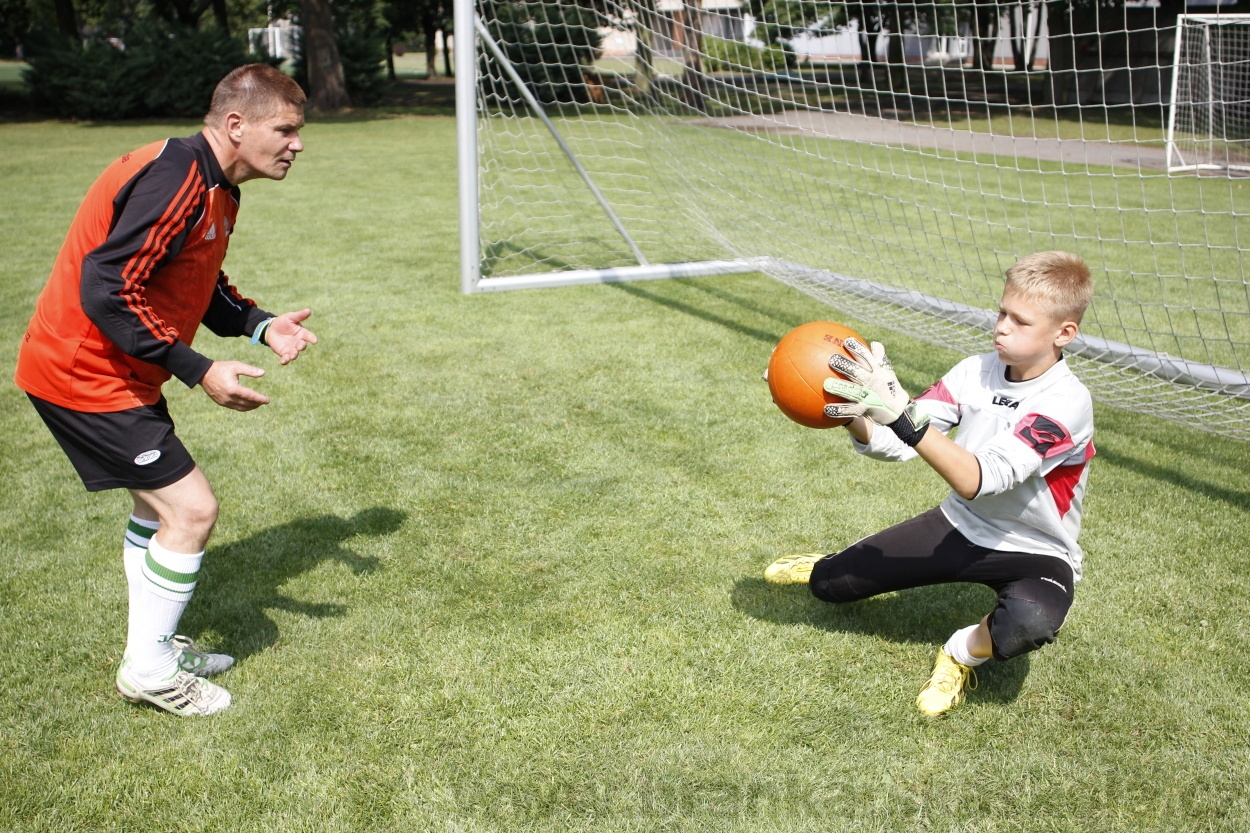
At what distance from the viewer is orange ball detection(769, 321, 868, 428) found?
279 centimetres

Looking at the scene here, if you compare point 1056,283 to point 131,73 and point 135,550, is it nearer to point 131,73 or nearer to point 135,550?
point 135,550

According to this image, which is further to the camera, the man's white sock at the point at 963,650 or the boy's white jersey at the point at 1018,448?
the man's white sock at the point at 963,650

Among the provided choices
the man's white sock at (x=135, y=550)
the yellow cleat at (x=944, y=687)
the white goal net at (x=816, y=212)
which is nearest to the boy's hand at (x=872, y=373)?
the yellow cleat at (x=944, y=687)

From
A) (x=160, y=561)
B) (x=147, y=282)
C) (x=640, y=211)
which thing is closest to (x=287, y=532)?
(x=160, y=561)

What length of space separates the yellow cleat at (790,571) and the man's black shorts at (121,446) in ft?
7.14

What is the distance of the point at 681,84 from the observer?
328 inches

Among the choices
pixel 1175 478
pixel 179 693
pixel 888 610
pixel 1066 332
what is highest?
pixel 1066 332

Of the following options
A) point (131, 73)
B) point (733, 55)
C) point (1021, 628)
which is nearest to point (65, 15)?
point (131, 73)

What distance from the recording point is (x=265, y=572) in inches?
156

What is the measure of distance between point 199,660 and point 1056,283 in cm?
296

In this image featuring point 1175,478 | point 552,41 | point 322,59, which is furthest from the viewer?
point 322,59

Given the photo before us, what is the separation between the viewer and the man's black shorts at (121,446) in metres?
2.91

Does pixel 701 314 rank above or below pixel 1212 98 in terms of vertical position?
above

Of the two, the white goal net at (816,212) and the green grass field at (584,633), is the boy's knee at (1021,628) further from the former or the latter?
the white goal net at (816,212)
